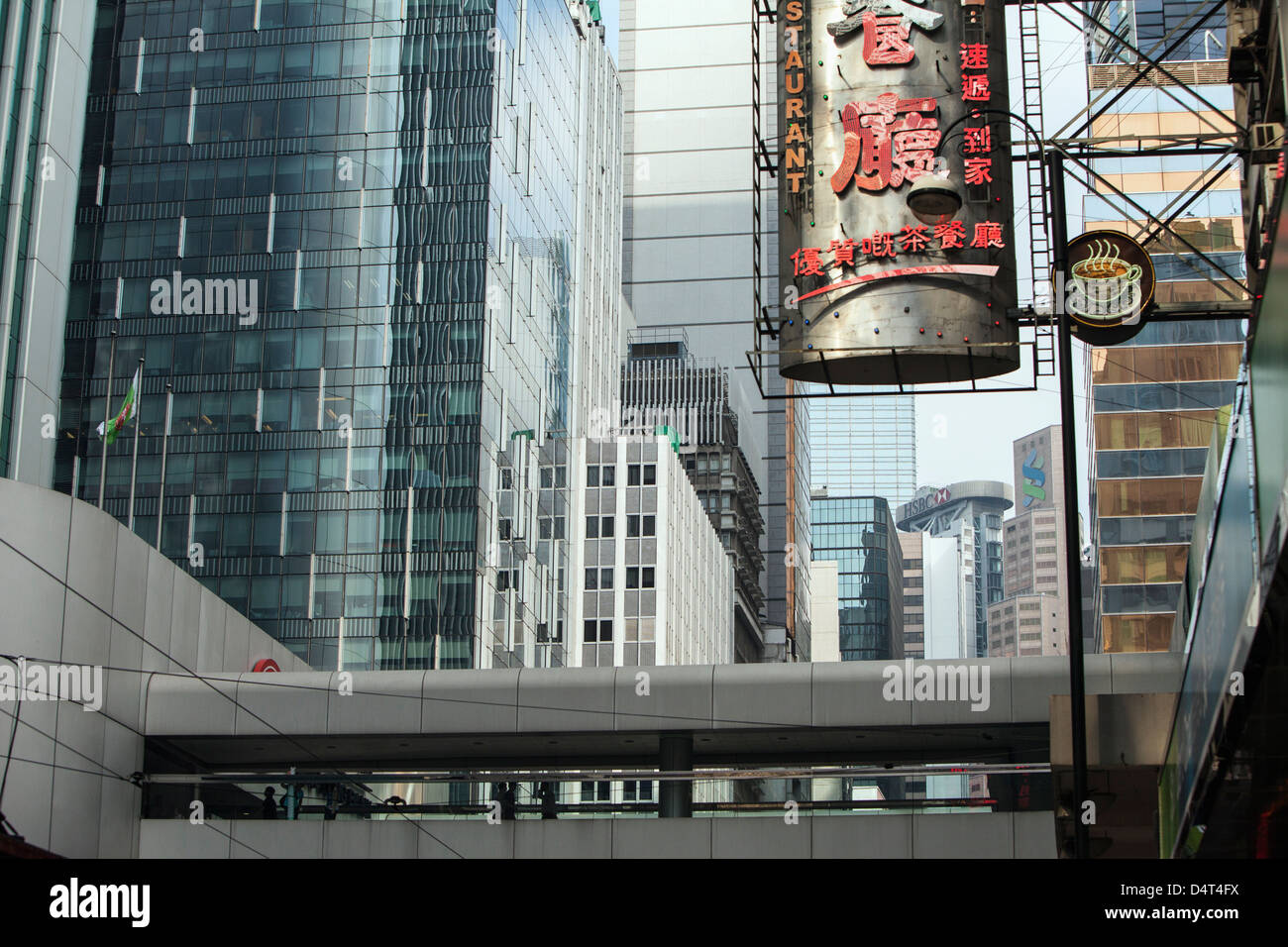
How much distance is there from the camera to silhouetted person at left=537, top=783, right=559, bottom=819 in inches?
1181

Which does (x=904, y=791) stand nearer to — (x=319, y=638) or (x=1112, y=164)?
(x=319, y=638)

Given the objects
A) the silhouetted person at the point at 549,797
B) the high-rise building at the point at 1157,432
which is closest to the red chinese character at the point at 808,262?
the silhouetted person at the point at 549,797

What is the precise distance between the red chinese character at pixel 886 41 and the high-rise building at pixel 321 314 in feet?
202

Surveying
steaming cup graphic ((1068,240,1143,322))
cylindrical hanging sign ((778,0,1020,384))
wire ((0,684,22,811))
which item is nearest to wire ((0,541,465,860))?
wire ((0,684,22,811))

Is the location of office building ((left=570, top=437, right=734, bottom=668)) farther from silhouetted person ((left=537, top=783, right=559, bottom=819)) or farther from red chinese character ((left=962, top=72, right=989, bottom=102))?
red chinese character ((left=962, top=72, right=989, bottom=102))

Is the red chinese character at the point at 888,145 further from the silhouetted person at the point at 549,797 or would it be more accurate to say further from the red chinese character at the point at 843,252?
the silhouetted person at the point at 549,797

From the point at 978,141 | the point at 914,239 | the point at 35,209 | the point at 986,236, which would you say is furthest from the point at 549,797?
the point at 35,209

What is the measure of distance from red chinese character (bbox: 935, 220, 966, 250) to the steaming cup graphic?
7.13 ft

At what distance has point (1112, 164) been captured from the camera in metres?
125

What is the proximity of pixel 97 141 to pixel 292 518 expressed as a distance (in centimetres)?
2399

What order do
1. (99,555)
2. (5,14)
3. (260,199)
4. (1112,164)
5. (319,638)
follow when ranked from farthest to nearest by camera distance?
(1112,164), (260,199), (319,638), (5,14), (99,555)

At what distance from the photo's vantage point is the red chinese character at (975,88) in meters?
25.8

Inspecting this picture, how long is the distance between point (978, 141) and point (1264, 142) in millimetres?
4031
